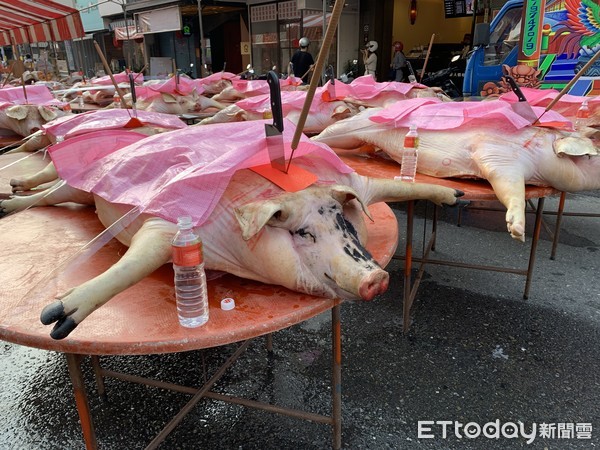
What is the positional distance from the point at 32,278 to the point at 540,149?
2.68 metres

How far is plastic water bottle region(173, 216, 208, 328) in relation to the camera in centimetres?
128

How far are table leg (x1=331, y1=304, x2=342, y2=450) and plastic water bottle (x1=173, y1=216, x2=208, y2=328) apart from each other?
0.58m

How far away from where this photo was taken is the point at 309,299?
1454 millimetres

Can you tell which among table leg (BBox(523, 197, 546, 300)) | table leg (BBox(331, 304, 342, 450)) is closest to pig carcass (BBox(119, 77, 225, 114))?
table leg (BBox(523, 197, 546, 300))

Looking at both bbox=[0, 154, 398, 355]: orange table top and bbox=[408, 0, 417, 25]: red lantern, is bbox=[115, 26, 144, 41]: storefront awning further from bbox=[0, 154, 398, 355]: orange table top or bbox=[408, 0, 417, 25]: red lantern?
bbox=[0, 154, 398, 355]: orange table top

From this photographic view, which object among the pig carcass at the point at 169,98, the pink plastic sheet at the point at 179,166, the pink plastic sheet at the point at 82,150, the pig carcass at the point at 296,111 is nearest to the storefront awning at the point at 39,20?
the pig carcass at the point at 169,98

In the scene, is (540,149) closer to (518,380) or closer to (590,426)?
(518,380)

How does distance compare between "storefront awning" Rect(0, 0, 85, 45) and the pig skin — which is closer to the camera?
the pig skin

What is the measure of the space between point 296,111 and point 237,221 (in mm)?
2972

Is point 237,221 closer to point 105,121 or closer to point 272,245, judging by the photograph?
point 272,245

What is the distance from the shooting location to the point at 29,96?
555 cm

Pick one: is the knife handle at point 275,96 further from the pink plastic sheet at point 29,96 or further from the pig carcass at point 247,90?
the pig carcass at point 247,90

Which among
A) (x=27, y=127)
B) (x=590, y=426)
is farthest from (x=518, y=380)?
(x=27, y=127)

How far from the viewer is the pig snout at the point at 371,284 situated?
130 cm
